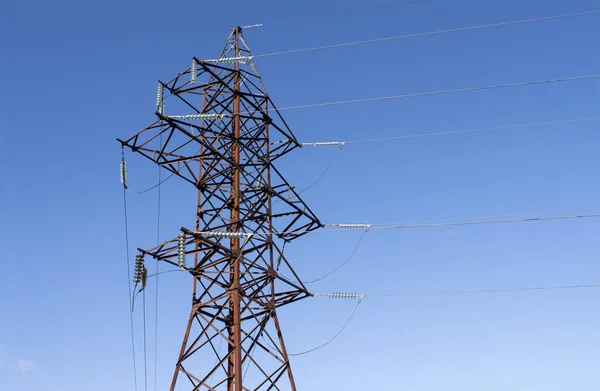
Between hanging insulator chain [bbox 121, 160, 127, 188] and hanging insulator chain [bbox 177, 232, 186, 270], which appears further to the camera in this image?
hanging insulator chain [bbox 121, 160, 127, 188]

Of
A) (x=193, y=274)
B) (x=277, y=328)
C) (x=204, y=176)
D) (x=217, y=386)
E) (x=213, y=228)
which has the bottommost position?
(x=217, y=386)

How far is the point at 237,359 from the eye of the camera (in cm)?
2789

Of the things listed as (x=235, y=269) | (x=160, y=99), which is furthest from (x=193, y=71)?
(x=235, y=269)

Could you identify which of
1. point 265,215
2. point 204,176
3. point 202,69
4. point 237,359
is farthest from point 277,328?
point 202,69

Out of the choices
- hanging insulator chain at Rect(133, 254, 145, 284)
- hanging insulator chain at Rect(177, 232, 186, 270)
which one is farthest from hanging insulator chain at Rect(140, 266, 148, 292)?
hanging insulator chain at Rect(177, 232, 186, 270)

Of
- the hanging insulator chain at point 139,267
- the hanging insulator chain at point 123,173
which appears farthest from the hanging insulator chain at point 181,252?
the hanging insulator chain at point 123,173

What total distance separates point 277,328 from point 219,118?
10.3 metres

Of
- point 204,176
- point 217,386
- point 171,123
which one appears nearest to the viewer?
point 217,386

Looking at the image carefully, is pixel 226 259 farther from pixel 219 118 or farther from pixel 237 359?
pixel 219 118

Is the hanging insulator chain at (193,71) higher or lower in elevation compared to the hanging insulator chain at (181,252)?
higher

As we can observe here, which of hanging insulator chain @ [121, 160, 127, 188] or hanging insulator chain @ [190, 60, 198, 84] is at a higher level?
hanging insulator chain @ [190, 60, 198, 84]

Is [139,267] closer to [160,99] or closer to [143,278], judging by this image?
[143,278]

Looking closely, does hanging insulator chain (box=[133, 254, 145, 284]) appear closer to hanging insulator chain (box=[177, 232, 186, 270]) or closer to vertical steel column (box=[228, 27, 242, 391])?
hanging insulator chain (box=[177, 232, 186, 270])

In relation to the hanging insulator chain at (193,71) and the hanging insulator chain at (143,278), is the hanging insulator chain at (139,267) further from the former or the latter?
the hanging insulator chain at (193,71)
